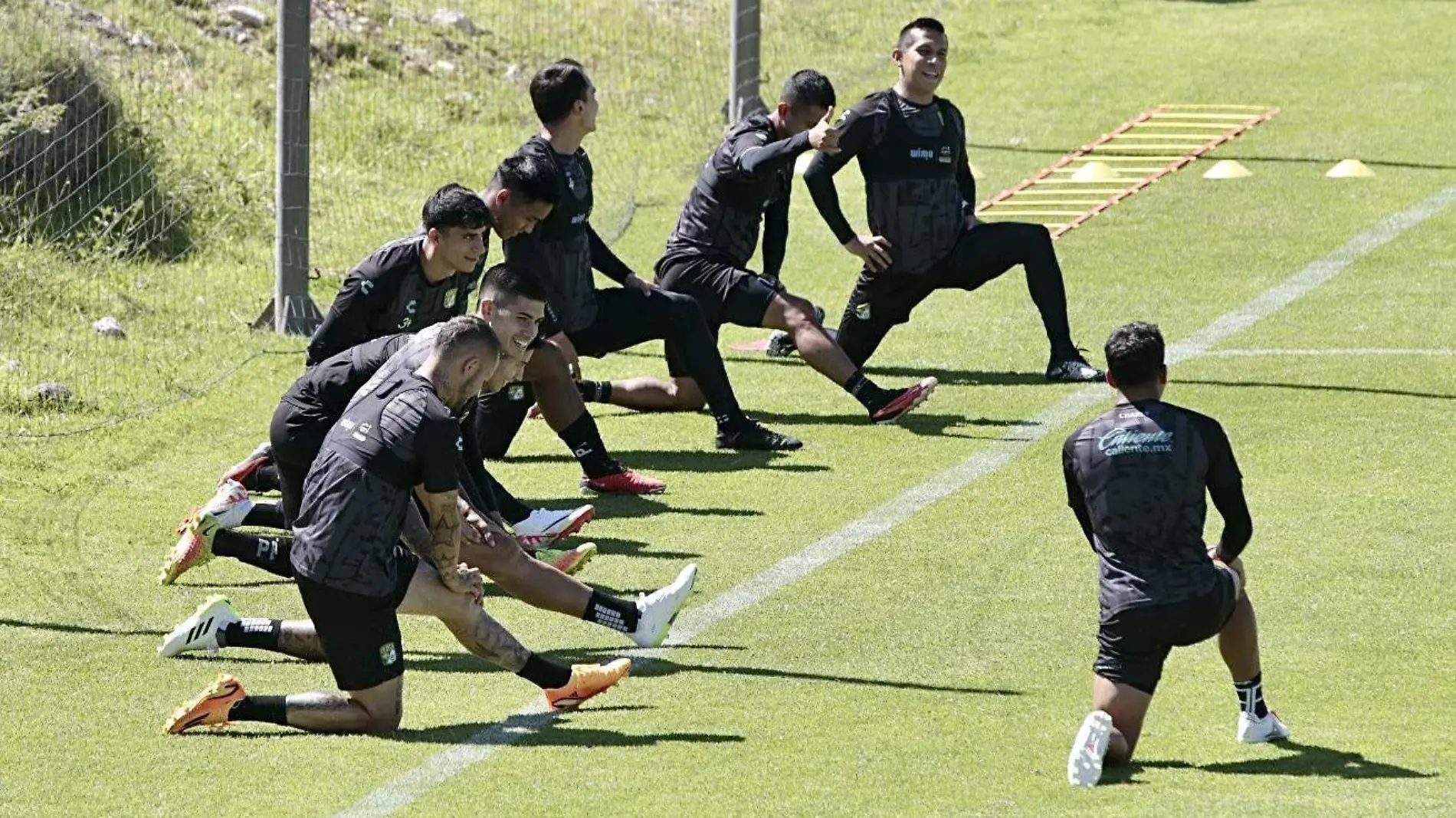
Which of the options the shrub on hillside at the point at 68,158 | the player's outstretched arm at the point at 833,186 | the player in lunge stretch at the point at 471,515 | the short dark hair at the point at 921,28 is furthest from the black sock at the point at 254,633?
the shrub on hillside at the point at 68,158

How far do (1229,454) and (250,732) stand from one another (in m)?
3.29

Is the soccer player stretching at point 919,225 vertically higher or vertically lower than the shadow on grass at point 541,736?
higher

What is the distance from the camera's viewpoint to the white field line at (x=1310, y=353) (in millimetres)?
13392

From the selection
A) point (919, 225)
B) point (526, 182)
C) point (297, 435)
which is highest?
point (526, 182)

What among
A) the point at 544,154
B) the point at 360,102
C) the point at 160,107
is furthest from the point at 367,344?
the point at 360,102

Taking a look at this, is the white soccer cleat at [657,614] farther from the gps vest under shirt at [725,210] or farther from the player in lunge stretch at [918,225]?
the player in lunge stretch at [918,225]

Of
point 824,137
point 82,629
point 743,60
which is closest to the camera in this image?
point 82,629

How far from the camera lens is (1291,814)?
660cm

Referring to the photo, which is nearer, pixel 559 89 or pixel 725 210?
pixel 559 89

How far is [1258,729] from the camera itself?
24.1 feet

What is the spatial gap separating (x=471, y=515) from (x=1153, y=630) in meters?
2.64

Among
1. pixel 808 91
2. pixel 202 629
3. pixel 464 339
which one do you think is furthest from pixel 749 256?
pixel 464 339

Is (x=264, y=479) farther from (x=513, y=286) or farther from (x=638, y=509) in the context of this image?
(x=513, y=286)

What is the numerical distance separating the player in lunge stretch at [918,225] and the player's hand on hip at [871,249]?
0.04 meters
